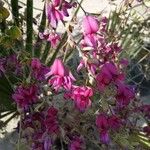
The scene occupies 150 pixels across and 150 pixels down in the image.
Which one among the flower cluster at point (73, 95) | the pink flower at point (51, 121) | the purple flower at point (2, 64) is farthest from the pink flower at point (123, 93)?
the purple flower at point (2, 64)

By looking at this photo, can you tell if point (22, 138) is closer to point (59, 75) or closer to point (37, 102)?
point (37, 102)

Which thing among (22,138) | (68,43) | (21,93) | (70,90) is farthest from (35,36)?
(68,43)

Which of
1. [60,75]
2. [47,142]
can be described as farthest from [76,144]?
[60,75]

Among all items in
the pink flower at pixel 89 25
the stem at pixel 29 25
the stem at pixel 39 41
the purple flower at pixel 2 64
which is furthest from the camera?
the stem at pixel 39 41

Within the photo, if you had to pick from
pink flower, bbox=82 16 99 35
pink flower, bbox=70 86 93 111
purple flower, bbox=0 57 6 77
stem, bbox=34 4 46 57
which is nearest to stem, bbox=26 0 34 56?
stem, bbox=34 4 46 57

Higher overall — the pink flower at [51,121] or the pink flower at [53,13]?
the pink flower at [53,13]

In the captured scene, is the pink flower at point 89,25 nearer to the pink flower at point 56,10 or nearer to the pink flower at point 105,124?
the pink flower at point 56,10

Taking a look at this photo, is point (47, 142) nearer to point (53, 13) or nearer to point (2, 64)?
point (2, 64)
